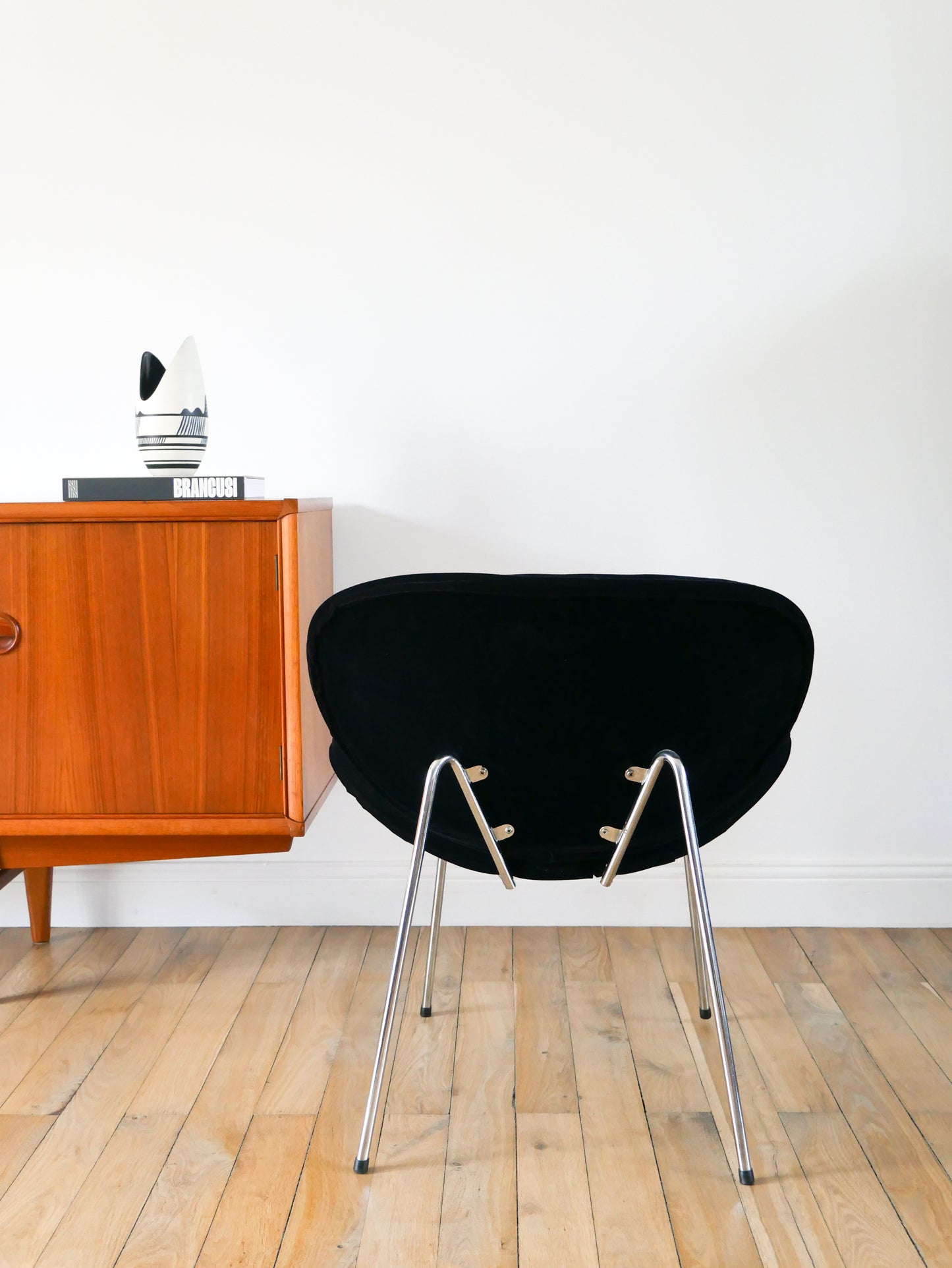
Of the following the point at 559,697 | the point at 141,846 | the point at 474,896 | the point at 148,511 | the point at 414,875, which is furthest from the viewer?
the point at 474,896

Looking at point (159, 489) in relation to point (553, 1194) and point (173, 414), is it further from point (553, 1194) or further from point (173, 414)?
point (553, 1194)

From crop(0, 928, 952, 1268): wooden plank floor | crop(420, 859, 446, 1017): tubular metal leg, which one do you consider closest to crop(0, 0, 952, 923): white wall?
crop(0, 928, 952, 1268): wooden plank floor

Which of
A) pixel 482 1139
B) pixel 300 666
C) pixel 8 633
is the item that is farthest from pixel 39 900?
pixel 482 1139

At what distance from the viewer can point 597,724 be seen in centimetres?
133

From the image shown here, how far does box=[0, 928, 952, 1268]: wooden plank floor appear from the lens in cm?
127

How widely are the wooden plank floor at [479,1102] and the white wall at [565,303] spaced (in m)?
0.26

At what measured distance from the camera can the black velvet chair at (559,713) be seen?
1269 mm

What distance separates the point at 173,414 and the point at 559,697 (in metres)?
0.93

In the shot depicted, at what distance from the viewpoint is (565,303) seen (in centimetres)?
212

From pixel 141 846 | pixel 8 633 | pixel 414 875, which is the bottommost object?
pixel 141 846

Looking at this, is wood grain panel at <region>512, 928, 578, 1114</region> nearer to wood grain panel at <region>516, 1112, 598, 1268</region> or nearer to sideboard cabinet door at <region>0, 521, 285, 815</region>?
wood grain panel at <region>516, 1112, 598, 1268</region>

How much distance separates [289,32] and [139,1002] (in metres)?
1.80

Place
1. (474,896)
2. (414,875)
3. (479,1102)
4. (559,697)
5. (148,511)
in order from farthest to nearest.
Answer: (474,896), (148,511), (479,1102), (414,875), (559,697)

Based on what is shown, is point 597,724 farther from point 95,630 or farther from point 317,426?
point 317,426
